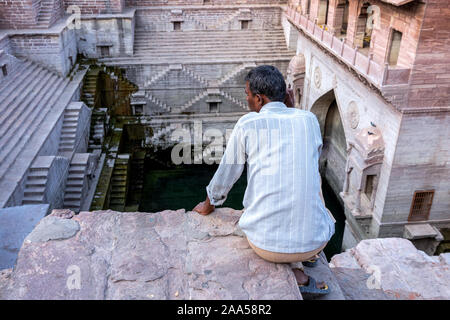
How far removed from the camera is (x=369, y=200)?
1152 cm

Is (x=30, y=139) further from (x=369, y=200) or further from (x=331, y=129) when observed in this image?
(x=331, y=129)

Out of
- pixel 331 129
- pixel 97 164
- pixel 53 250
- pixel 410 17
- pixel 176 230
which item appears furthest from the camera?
pixel 331 129

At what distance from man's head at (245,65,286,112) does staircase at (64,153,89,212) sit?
32.1 feet

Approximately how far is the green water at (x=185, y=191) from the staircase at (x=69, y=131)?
351cm

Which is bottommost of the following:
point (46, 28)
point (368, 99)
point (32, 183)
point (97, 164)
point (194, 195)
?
point (194, 195)

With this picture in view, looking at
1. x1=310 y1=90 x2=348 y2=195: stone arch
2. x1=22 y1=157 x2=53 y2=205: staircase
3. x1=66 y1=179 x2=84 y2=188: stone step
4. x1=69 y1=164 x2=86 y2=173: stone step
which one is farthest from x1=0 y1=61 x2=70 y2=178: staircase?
x1=310 y1=90 x2=348 y2=195: stone arch

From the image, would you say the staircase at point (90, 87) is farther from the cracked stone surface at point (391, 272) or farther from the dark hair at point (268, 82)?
the dark hair at point (268, 82)

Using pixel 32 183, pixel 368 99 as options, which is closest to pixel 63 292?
pixel 32 183

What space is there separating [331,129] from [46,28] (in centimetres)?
1237

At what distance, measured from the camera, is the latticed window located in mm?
10766

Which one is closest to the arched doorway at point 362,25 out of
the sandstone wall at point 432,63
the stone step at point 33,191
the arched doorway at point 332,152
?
the arched doorway at point 332,152

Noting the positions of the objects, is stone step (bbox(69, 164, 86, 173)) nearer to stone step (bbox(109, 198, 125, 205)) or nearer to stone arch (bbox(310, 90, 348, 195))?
stone step (bbox(109, 198, 125, 205))

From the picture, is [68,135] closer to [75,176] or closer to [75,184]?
[75,176]

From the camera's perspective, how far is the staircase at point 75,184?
37.5 feet
